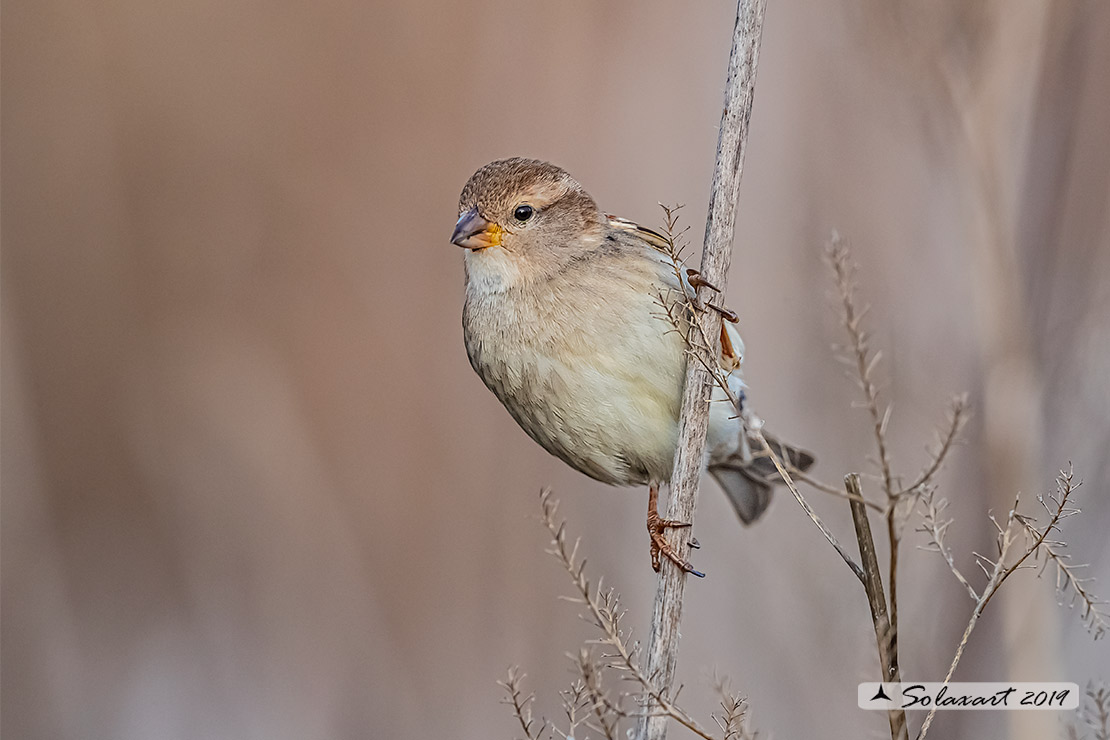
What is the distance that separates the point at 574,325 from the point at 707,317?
430 mm

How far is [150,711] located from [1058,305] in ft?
9.75

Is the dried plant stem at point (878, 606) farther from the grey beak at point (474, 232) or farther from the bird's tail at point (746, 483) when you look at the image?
the bird's tail at point (746, 483)

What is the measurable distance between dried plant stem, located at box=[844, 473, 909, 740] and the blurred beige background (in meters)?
1.18

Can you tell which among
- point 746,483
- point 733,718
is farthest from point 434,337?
point 733,718

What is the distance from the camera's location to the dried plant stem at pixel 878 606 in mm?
1100

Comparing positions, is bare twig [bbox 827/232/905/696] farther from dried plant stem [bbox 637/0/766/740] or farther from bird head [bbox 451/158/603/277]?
bird head [bbox 451/158/603/277]

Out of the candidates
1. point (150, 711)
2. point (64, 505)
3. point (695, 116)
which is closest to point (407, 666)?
point (150, 711)

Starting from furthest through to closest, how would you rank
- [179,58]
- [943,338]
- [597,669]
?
[179,58] → [943,338] → [597,669]

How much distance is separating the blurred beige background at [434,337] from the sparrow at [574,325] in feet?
2.09

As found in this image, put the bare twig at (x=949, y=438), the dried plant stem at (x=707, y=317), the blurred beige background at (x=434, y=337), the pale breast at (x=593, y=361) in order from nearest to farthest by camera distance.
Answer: the bare twig at (x=949, y=438) < the dried plant stem at (x=707, y=317) < the pale breast at (x=593, y=361) < the blurred beige background at (x=434, y=337)

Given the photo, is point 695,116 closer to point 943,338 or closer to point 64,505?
point 943,338

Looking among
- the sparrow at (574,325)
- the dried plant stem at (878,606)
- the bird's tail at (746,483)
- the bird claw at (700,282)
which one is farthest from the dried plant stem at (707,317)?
the bird's tail at (746,483)

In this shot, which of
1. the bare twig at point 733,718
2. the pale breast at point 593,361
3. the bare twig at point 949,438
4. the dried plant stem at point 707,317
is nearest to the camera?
Answer: the bare twig at point 949,438

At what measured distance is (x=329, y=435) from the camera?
3.79 meters
